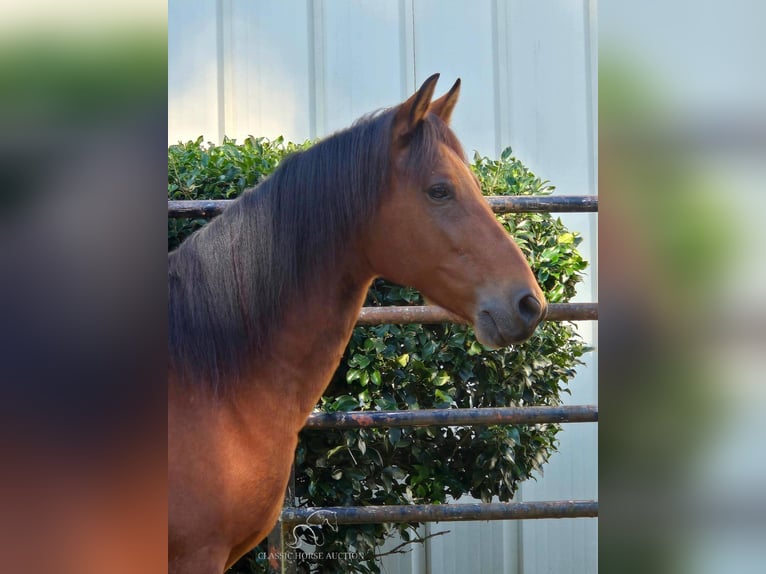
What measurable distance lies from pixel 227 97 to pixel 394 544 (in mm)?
2085

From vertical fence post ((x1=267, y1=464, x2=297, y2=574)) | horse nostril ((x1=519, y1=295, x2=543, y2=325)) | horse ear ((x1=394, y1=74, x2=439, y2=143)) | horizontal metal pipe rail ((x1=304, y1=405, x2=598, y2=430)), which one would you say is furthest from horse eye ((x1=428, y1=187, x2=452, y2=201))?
vertical fence post ((x1=267, y1=464, x2=297, y2=574))

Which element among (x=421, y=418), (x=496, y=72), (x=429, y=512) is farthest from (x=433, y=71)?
(x=429, y=512)

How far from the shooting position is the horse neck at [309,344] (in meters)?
1.39

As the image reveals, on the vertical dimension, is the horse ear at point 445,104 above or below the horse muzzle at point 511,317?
above

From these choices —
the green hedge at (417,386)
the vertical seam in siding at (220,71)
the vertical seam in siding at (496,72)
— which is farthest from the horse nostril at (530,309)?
the vertical seam in siding at (220,71)

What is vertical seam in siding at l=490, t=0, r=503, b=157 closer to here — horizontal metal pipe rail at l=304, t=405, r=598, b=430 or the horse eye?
horizontal metal pipe rail at l=304, t=405, r=598, b=430

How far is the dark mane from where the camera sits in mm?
1355

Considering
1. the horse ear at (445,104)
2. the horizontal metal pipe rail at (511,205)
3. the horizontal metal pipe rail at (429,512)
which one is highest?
the horse ear at (445,104)

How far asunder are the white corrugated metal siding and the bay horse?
2.04 m

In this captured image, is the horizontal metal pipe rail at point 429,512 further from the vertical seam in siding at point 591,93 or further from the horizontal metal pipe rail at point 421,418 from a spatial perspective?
the vertical seam in siding at point 591,93

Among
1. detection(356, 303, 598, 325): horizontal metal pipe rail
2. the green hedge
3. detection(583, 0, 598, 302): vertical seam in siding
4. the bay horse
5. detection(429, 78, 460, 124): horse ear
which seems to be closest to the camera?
the bay horse
